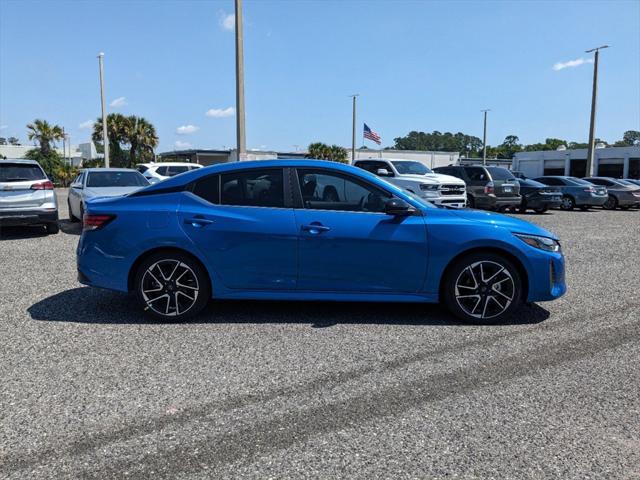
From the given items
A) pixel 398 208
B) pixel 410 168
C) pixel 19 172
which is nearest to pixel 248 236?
pixel 398 208

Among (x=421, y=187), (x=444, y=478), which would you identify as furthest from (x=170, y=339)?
(x=421, y=187)

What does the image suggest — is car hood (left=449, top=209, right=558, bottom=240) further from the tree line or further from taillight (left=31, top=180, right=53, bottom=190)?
the tree line

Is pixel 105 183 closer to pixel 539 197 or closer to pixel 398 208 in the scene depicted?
pixel 398 208

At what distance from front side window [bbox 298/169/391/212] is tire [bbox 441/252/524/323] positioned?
3.24 feet

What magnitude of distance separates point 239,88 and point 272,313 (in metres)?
10.8

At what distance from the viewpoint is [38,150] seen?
58656 mm

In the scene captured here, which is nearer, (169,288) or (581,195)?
(169,288)

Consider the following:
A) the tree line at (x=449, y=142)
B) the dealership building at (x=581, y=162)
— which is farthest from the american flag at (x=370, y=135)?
the tree line at (x=449, y=142)

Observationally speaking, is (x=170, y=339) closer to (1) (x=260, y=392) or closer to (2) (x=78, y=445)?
(1) (x=260, y=392)

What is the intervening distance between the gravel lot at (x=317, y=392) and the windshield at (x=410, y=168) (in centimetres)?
1059

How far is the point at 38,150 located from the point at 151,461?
6446 cm

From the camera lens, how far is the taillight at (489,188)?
681 inches

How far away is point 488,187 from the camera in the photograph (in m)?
17.3

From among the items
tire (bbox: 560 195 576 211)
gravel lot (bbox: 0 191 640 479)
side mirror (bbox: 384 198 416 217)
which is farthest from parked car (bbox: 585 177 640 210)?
side mirror (bbox: 384 198 416 217)
